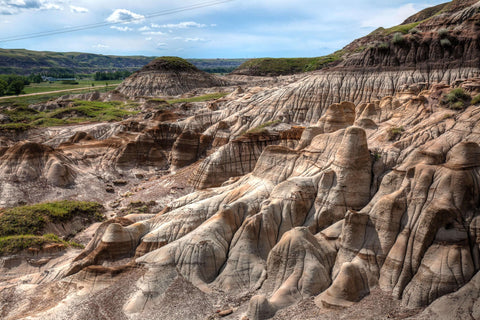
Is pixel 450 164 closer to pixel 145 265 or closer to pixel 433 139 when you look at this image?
pixel 433 139

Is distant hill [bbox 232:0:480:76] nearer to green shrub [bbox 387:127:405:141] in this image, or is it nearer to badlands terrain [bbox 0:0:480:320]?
badlands terrain [bbox 0:0:480:320]

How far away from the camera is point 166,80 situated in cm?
12306

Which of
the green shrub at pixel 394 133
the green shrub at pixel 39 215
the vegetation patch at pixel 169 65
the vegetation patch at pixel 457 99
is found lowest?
the green shrub at pixel 39 215

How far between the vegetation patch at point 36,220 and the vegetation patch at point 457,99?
89.9ft

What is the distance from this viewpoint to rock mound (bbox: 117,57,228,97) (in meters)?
121

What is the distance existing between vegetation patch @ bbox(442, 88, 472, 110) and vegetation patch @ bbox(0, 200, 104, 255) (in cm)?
2739

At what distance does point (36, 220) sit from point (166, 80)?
98.6 meters

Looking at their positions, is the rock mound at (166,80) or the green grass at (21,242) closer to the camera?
the green grass at (21,242)

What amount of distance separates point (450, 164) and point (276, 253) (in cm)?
913

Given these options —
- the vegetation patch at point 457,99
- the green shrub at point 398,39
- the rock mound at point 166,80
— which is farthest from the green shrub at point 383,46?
the rock mound at point 166,80

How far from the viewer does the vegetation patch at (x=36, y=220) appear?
1010 inches

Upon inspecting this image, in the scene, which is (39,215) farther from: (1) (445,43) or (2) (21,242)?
(1) (445,43)

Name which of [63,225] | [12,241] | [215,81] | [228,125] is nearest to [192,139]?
[228,125]

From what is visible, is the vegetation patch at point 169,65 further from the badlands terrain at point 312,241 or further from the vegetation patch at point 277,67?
the badlands terrain at point 312,241
